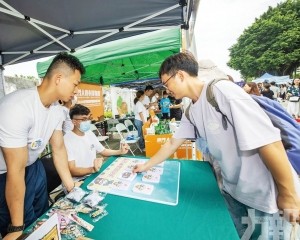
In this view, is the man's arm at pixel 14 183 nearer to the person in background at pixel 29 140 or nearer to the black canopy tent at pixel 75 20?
the person in background at pixel 29 140

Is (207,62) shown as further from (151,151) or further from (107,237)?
(107,237)

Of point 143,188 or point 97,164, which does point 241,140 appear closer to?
point 143,188

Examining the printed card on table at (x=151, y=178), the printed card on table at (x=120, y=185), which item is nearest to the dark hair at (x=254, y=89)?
the printed card on table at (x=151, y=178)

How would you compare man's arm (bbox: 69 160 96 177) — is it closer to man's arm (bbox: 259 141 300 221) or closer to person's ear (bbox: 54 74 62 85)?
person's ear (bbox: 54 74 62 85)

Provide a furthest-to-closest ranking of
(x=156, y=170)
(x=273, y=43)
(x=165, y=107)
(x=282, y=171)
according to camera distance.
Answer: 1. (x=273, y=43)
2. (x=165, y=107)
3. (x=156, y=170)
4. (x=282, y=171)

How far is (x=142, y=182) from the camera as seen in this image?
1.64 meters

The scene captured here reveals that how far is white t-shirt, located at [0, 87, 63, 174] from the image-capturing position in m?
1.30

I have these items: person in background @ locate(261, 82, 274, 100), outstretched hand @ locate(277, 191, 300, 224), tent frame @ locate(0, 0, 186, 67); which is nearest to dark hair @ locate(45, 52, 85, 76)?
tent frame @ locate(0, 0, 186, 67)

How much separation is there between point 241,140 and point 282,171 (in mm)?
247

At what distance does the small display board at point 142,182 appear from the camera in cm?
144

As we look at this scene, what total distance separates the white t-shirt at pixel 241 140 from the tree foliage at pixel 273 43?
130 ft

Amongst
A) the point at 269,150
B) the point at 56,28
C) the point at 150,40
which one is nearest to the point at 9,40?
the point at 56,28

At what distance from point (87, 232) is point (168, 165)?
42.8 inches

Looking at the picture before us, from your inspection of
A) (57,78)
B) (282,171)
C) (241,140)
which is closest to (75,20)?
(57,78)
